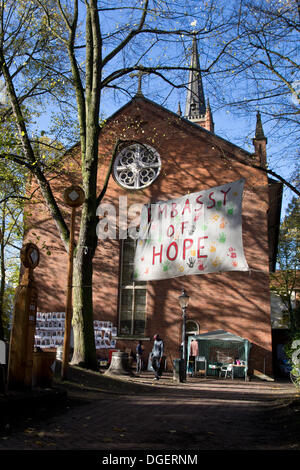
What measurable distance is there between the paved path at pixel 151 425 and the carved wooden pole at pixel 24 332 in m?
0.69

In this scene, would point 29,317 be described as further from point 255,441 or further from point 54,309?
point 54,309

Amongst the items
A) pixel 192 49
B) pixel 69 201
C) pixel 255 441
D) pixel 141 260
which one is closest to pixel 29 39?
pixel 192 49

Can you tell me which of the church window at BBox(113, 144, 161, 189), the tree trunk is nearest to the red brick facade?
the church window at BBox(113, 144, 161, 189)

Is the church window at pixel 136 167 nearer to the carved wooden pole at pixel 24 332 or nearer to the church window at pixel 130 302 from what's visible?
the church window at pixel 130 302

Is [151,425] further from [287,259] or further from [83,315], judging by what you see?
[287,259]

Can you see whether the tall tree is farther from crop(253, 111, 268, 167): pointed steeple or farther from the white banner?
the white banner

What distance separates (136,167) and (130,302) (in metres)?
7.64

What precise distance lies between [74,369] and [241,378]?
1086cm

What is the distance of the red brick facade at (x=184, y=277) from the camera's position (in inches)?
803

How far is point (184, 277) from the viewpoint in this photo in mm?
21672

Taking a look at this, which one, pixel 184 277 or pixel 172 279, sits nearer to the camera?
pixel 184 277

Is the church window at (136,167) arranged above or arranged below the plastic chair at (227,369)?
above

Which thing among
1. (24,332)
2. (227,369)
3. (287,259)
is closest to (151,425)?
(24,332)

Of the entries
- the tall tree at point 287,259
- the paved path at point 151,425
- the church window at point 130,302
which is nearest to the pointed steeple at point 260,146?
the church window at point 130,302
